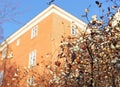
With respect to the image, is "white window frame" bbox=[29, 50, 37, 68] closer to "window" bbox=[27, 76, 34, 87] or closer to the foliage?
"window" bbox=[27, 76, 34, 87]

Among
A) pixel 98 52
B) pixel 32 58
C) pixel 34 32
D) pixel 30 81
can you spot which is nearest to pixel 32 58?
pixel 32 58

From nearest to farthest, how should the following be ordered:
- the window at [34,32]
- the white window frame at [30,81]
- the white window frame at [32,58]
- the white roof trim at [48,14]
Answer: the white window frame at [30,81] → the white window frame at [32,58] → the white roof trim at [48,14] → the window at [34,32]

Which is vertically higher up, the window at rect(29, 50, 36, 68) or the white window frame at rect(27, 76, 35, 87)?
the window at rect(29, 50, 36, 68)

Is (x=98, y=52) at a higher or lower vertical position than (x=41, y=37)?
lower

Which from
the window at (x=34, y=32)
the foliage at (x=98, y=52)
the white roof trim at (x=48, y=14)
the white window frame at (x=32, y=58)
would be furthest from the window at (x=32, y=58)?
the foliage at (x=98, y=52)

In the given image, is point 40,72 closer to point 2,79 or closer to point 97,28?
point 2,79

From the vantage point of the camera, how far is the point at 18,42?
3131 cm

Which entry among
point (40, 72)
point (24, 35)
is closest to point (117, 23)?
point (40, 72)

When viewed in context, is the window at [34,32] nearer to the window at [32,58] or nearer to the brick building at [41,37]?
the brick building at [41,37]

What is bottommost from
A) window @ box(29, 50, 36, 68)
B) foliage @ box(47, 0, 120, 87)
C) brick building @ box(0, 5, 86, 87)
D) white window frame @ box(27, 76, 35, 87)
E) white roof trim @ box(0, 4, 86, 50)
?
foliage @ box(47, 0, 120, 87)

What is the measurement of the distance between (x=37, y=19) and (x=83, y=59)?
1957 centimetres

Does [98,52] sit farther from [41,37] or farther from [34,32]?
[34,32]

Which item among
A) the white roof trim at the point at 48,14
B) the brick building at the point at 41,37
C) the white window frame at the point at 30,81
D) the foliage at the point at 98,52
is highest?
the white roof trim at the point at 48,14

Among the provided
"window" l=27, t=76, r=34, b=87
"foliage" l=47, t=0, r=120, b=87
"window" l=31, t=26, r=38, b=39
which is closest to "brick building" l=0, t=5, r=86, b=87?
"window" l=31, t=26, r=38, b=39
